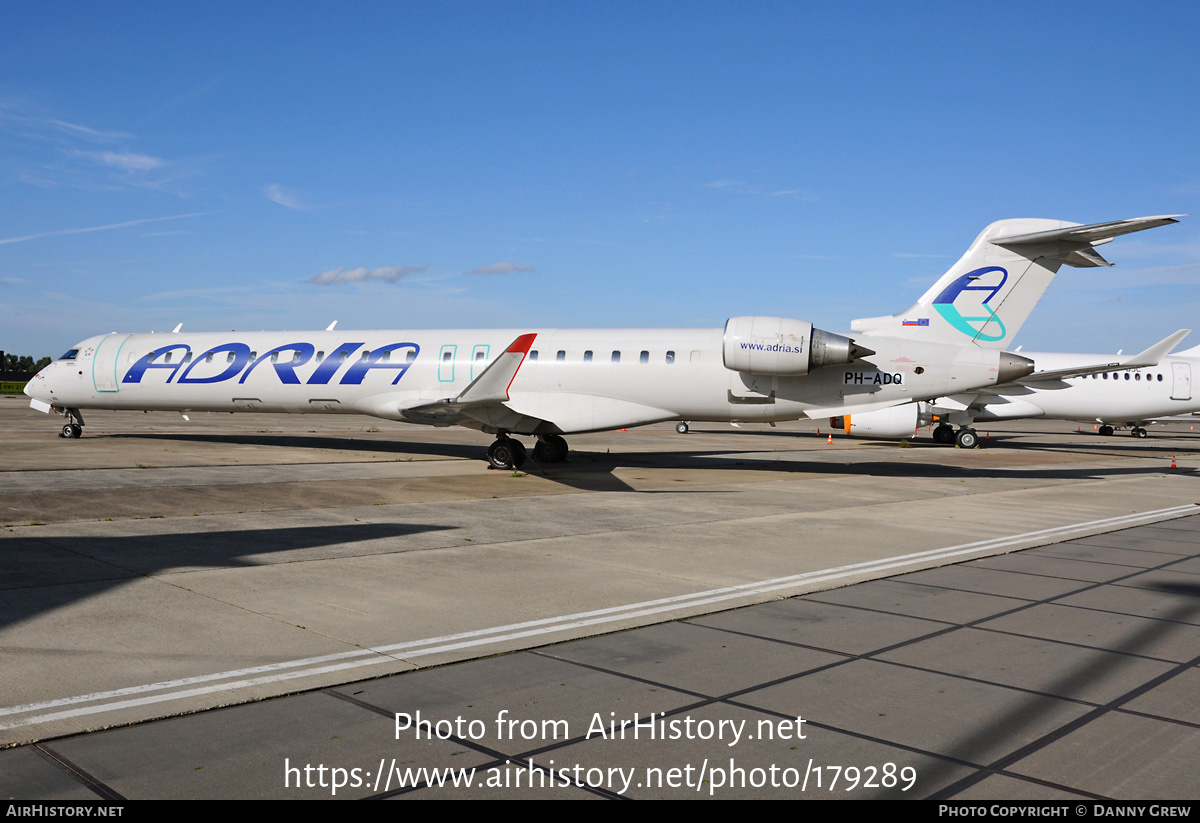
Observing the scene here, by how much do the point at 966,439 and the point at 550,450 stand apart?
754 inches

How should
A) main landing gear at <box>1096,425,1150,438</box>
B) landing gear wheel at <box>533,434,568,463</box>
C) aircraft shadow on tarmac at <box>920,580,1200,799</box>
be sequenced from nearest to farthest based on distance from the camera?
1. aircraft shadow on tarmac at <box>920,580,1200,799</box>
2. landing gear wheel at <box>533,434,568,463</box>
3. main landing gear at <box>1096,425,1150,438</box>

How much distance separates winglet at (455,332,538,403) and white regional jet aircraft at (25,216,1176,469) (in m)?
0.04

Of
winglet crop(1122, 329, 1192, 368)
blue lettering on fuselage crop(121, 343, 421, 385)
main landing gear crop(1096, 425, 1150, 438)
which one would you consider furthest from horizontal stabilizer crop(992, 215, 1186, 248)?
main landing gear crop(1096, 425, 1150, 438)

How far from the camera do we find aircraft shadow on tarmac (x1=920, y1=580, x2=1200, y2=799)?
4.46 meters

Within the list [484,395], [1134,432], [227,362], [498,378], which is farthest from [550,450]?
[1134,432]

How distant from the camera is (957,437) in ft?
113

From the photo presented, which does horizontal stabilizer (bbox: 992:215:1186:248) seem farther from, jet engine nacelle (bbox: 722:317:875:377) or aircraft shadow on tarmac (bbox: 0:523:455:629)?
aircraft shadow on tarmac (bbox: 0:523:455:629)

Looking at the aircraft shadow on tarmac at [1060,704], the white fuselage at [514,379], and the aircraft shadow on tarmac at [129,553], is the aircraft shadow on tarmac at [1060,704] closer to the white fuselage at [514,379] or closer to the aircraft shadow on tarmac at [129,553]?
the aircraft shadow on tarmac at [129,553]

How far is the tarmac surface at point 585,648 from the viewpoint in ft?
14.3

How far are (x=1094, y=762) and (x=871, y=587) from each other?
4.20 meters

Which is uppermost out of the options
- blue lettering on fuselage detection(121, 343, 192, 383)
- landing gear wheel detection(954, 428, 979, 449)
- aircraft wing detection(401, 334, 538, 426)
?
blue lettering on fuselage detection(121, 343, 192, 383)

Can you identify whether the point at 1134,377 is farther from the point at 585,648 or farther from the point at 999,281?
the point at 585,648
